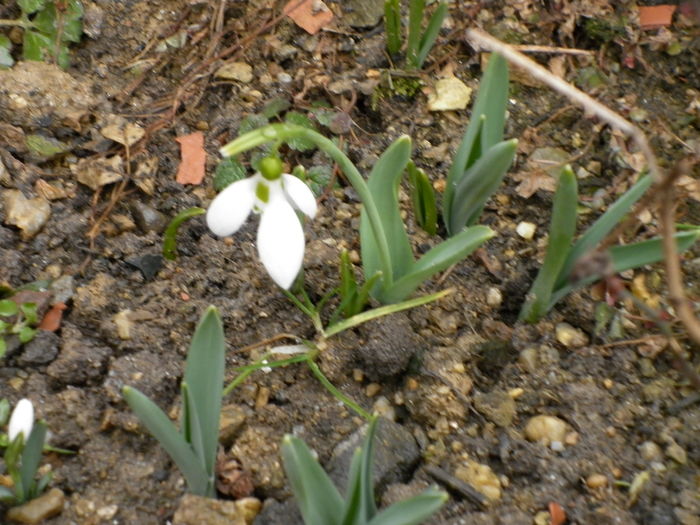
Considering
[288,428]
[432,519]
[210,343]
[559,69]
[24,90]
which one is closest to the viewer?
[210,343]

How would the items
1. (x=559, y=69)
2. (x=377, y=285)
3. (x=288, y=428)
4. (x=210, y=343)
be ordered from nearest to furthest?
1. (x=210, y=343)
2. (x=288, y=428)
3. (x=377, y=285)
4. (x=559, y=69)

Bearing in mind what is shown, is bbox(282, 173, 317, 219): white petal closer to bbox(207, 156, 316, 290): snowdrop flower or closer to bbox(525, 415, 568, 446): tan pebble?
bbox(207, 156, 316, 290): snowdrop flower

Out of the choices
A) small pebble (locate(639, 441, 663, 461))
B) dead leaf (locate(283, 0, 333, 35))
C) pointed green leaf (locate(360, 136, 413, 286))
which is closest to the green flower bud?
pointed green leaf (locate(360, 136, 413, 286))

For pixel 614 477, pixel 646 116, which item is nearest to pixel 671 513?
pixel 614 477

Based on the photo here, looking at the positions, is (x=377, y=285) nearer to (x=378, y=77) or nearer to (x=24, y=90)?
(x=378, y=77)

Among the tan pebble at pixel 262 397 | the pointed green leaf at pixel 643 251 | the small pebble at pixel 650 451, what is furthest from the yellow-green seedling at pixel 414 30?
the small pebble at pixel 650 451

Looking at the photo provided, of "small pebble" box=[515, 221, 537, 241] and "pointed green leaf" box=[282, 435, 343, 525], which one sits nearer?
"pointed green leaf" box=[282, 435, 343, 525]
